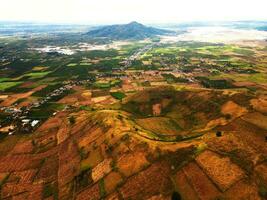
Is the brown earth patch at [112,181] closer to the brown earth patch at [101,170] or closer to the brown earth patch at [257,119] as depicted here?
the brown earth patch at [101,170]

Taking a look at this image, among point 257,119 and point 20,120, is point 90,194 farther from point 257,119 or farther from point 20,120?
point 20,120

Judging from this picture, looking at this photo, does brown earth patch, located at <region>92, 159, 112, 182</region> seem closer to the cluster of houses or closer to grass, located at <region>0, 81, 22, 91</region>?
the cluster of houses

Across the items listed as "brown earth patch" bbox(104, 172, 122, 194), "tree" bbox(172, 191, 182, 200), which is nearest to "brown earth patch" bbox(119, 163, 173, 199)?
"tree" bbox(172, 191, 182, 200)

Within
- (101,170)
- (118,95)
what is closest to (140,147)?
(101,170)

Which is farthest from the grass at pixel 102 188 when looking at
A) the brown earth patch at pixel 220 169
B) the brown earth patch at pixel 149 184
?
the brown earth patch at pixel 220 169

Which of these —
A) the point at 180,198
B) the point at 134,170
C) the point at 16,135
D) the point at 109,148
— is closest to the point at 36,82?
the point at 16,135

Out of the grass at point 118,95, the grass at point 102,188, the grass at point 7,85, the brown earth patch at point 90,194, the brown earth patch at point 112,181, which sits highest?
the brown earth patch at point 112,181

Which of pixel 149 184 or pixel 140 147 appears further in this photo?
pixel 140 147

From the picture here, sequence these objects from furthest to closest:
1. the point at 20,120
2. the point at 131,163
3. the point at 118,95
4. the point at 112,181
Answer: the point at 118,95
the point at 20,120
the point at 131,163
the point at 112,181

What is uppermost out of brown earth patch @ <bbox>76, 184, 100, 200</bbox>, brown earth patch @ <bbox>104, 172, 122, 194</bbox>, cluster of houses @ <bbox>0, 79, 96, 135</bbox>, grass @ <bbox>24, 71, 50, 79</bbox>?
brown earth patch @ <bbox>104, 172, 122, 194</bbox>

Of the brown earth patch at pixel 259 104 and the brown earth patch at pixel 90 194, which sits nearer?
the brown earth patch at pixel 90 194

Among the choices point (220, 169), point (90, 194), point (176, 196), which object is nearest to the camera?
point (176, 196)

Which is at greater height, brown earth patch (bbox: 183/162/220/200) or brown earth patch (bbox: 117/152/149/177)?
brown earth patch (bbox: 183/162/220/200)
